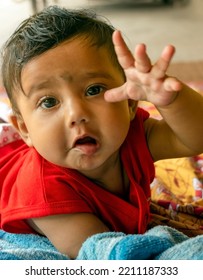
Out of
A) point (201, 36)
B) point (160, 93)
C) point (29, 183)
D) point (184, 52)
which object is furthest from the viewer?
point (201, 36)

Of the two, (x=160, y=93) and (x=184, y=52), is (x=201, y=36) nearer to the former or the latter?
(x=184, y=52)

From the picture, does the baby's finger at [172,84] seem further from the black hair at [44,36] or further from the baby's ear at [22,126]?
the baby's ear at [22,126]

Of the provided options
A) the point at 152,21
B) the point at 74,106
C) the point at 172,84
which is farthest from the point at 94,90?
the point at 152,21

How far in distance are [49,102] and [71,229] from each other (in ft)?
0.63

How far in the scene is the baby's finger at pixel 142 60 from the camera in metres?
0.53

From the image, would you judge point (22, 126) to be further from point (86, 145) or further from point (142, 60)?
point (142, 60)

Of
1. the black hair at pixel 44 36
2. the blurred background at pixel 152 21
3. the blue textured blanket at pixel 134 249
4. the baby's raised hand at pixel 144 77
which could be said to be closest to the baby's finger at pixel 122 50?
the baby's raised hand at pixel 144 77

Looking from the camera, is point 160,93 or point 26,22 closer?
point 160,93

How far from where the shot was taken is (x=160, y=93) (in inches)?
22.8

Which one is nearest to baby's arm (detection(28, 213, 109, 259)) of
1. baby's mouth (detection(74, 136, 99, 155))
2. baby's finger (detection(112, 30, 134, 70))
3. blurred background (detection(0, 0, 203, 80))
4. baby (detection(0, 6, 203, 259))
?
baby (detection(0, 6, 203, 259))

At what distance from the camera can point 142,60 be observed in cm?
54

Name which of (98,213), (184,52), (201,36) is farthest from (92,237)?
(201,36)

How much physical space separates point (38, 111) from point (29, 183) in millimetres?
121

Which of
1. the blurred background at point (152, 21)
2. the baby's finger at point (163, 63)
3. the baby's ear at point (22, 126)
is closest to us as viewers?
the baby's finger at point (163, 63)
